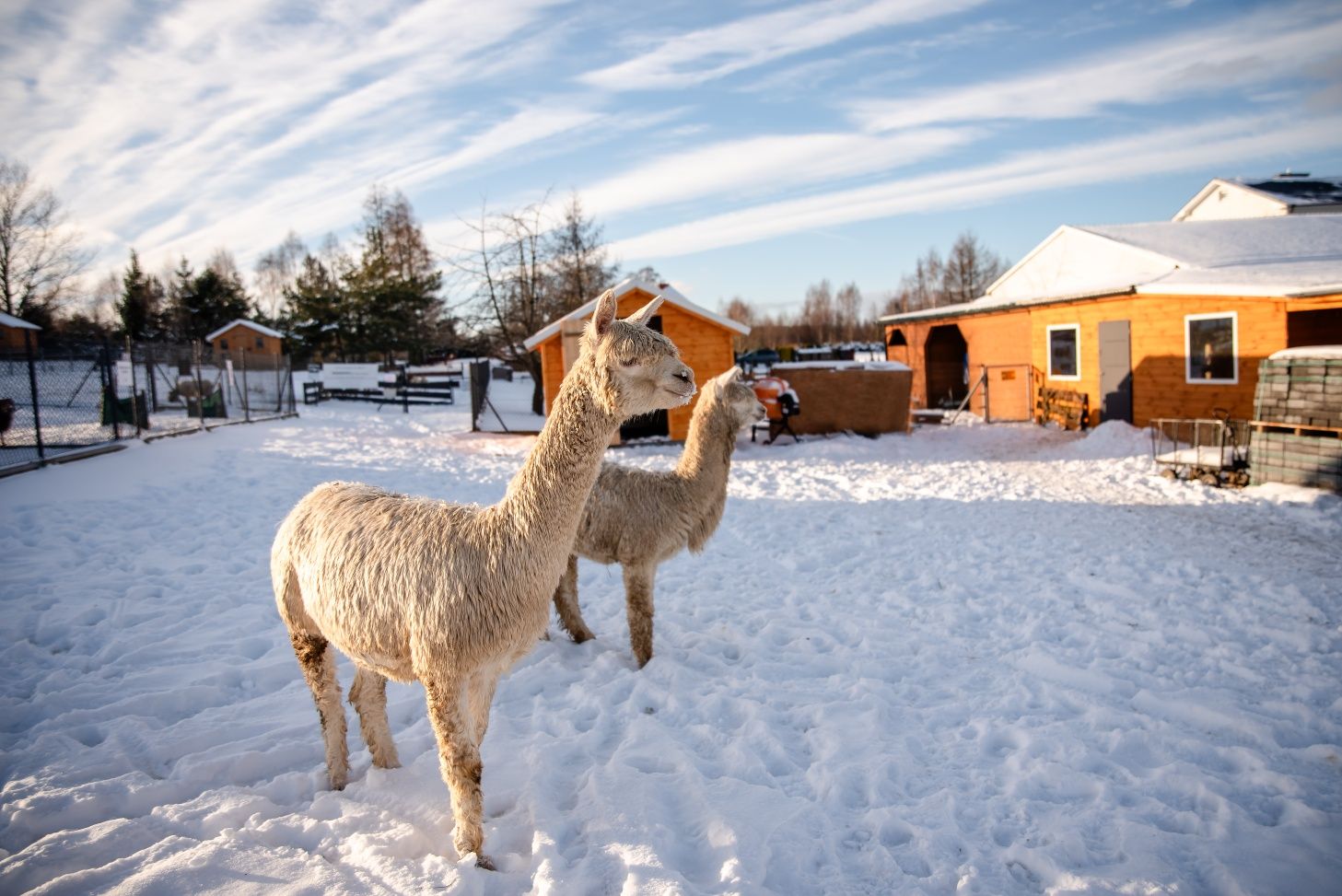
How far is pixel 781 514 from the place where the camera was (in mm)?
10070

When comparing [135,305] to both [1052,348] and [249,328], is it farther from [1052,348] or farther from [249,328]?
[1052,348]

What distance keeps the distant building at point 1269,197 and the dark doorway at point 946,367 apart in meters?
8.69

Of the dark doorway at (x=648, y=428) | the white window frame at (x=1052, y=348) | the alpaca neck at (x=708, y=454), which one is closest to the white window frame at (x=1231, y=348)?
the white window frame at (x=1052, y=348)

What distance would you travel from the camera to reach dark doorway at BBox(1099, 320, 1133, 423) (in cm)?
1619

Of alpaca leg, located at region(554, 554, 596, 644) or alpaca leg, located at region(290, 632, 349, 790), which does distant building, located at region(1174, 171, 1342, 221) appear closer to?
alpaca leg, located at region(554, 554, 596, 644)

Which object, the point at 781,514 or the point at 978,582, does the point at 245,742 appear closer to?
the point at 978,582

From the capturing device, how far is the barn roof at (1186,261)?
43.0ft

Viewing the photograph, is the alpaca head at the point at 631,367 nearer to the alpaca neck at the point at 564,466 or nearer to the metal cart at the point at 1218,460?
the alpaca neck at the point at 564,466

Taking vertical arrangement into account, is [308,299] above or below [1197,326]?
above

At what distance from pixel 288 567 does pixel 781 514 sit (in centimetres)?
759

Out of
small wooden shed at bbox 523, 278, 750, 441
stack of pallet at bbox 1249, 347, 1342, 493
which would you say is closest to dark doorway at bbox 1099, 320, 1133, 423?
stack of pallet at bbox 1249, 347, 1342, 493

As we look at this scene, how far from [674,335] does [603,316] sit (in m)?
14.5

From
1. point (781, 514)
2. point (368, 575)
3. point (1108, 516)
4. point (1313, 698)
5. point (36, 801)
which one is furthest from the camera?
point (781, 514)

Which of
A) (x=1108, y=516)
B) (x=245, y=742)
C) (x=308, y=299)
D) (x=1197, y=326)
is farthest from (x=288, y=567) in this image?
(x=308, y=299)
